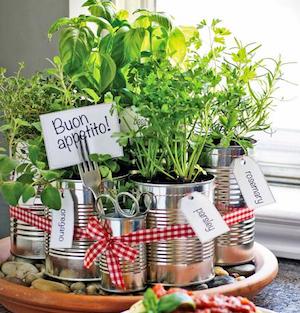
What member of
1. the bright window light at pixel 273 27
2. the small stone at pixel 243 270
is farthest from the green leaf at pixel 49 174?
the bright window light at pixel 273 27

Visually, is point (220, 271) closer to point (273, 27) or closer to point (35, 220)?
point (35, 220)

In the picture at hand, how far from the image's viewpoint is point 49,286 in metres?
1.22

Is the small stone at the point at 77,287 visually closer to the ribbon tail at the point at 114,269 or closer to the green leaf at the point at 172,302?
the ribbon tail at the point at 114,269

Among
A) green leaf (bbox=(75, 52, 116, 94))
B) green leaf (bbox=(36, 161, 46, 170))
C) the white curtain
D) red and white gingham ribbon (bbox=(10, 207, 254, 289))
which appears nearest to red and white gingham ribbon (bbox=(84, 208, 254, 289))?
red and white gingham ribbon (bbox=(10, 207, 254, 289))

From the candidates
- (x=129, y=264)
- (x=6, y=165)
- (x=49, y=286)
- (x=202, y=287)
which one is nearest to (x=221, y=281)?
(x=202, y=287)

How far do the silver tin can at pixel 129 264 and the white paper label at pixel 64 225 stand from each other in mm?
57

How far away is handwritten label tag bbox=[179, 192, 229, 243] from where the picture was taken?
117cm

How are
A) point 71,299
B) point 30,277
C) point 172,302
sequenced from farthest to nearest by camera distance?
point 30,277 < point 71,299 < point 172,302

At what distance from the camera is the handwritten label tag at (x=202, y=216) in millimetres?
1174

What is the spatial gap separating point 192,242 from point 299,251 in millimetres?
435

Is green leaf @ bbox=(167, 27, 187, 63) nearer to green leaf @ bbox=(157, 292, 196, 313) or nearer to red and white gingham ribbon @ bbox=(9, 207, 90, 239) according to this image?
red and white gingham ribbon @ bbox=(9, 207, 90, 239)

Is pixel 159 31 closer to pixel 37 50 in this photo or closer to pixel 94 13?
pixel 94 13

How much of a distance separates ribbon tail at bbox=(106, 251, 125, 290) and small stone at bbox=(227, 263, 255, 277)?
216mm

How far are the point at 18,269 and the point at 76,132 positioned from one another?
229 mm
